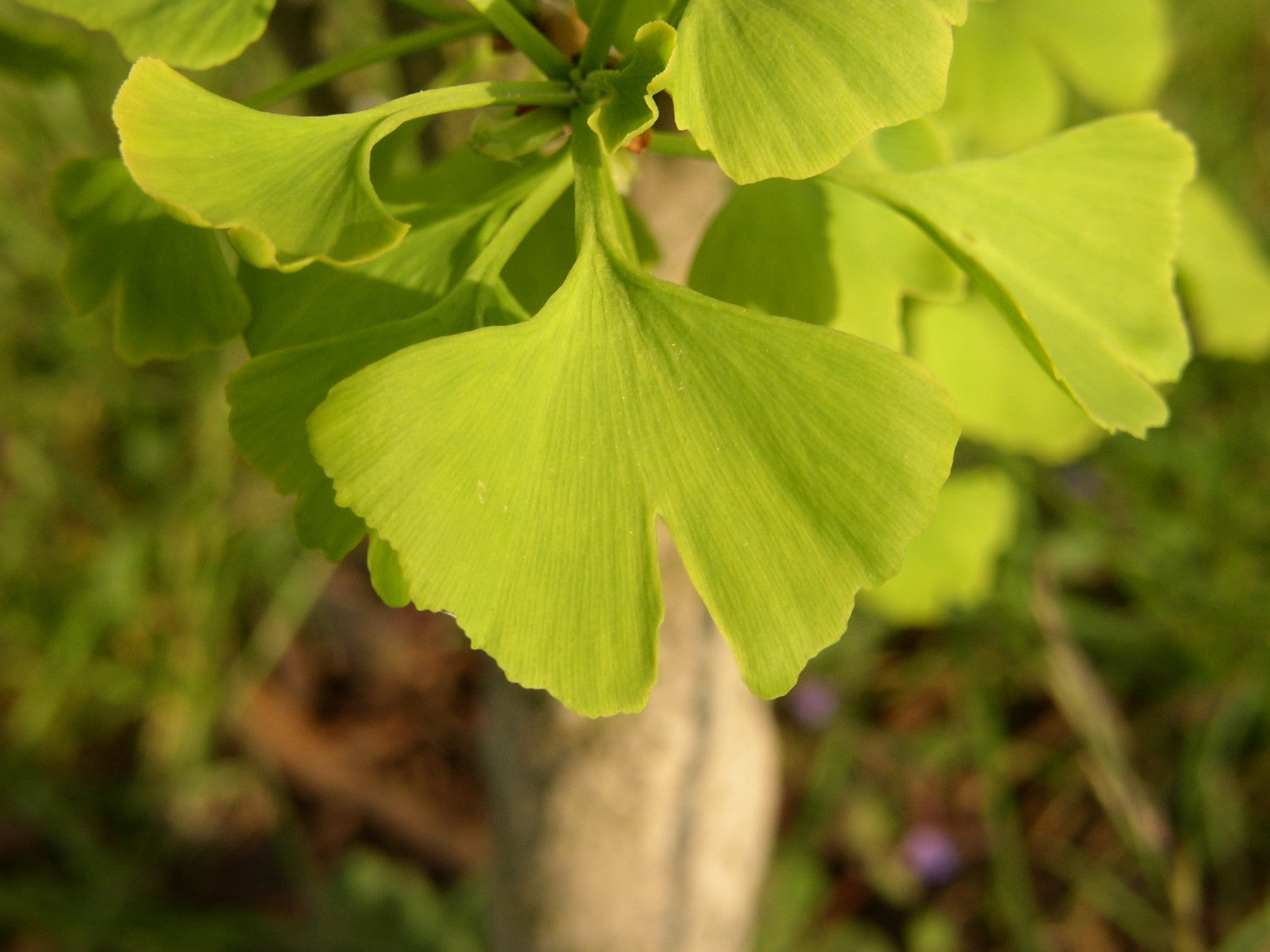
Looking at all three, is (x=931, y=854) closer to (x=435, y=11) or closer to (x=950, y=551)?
(x=950, y=551)

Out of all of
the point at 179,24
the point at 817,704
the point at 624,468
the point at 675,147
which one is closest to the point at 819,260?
the point at 675,147

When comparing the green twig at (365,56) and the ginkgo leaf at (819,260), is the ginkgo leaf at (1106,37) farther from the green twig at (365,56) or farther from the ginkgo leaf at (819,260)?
the green twig at (365,56)

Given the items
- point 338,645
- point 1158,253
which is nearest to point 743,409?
point 1158,253

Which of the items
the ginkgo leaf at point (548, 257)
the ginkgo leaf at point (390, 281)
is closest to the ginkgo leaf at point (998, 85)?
the ginkgo leaf at point (548, 257)

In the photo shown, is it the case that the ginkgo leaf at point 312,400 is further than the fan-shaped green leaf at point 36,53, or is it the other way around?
the fan-shaped green leaf at point 36,53

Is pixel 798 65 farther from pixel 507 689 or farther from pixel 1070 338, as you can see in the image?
pixel 507 689

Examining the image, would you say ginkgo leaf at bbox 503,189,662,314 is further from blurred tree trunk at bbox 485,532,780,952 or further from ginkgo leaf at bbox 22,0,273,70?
blurred tree trunk at bbox 485,532,780,952
